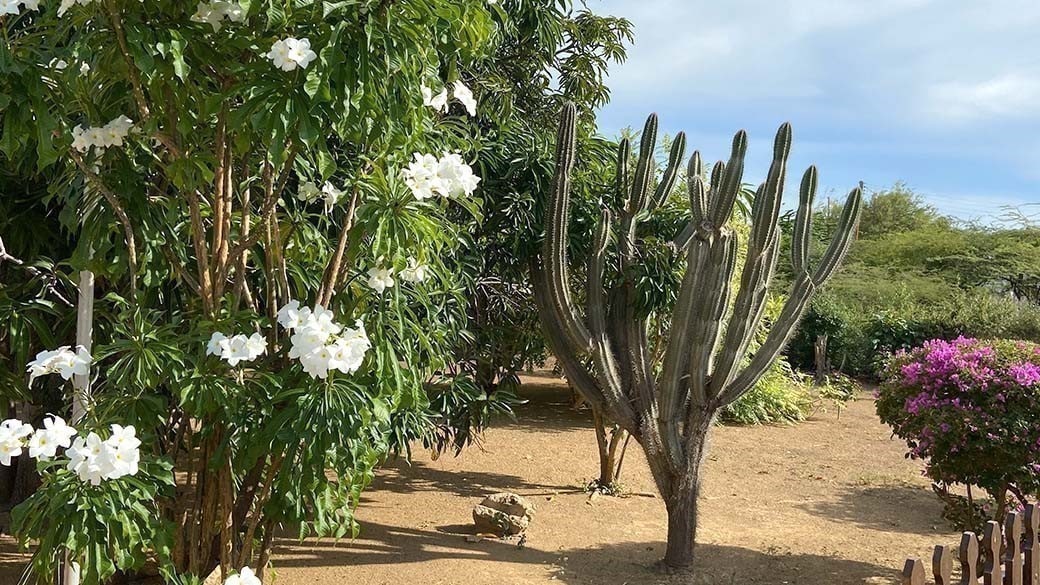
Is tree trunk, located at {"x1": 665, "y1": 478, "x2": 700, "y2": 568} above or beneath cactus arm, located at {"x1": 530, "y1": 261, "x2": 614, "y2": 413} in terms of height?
beneath

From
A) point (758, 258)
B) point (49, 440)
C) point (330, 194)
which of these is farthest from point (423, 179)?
point (758, 258)

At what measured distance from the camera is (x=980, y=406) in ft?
13.3

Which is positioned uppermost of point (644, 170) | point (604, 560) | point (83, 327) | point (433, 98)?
point (644, 170)

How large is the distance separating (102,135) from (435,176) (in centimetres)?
94

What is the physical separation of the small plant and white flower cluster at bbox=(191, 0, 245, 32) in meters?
3.57

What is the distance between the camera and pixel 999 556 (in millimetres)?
2467

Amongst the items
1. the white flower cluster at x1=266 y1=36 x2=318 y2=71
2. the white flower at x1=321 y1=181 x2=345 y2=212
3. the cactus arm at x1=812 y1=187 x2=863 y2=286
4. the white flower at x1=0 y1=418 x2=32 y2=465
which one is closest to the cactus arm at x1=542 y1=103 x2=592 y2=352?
the cactus arm at x1=812 y1=187 x2=863 y2=286

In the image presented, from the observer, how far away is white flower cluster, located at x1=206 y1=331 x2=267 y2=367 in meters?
2.27

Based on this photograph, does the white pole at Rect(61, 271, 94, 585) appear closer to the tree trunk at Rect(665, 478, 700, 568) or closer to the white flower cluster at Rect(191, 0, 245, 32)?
the white flower cluster at Rect(191, 0, 245, 32)

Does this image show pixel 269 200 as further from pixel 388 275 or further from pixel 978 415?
pixel 978 415

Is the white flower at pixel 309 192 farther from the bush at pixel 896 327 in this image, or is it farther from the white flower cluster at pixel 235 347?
the bush at pixel 896 327

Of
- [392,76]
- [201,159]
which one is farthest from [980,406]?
[201,159]

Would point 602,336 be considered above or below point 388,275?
below

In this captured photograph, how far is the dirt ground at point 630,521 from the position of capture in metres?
4.25
